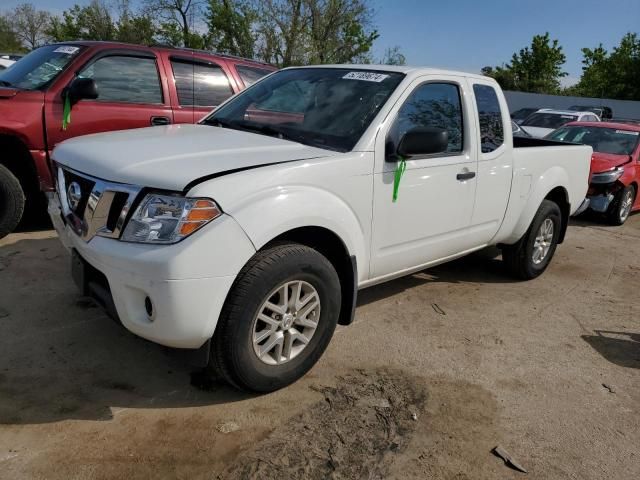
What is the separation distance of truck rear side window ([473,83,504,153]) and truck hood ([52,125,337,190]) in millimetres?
1645

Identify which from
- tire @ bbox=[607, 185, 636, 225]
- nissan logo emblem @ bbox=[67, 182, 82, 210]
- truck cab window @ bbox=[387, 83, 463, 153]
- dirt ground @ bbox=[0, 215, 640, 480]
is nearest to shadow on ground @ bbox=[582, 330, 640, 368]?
dirt ground @ bbox=[0, 215, 640, 480]

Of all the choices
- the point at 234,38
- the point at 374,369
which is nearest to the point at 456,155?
the point at 374,369

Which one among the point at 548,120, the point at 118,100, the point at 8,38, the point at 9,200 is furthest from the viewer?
the point at 8,38

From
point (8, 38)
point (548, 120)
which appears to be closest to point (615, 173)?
point (548, 120)

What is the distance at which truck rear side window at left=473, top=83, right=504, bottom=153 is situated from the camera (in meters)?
4.20

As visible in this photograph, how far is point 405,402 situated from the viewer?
3053 millimetres

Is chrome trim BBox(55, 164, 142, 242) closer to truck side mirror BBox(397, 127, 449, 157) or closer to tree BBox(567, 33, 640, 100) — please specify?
truck side mirror BBox(397, 127, 449, 157)

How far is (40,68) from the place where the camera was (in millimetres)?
5418

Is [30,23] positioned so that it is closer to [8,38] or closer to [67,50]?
[8,38]

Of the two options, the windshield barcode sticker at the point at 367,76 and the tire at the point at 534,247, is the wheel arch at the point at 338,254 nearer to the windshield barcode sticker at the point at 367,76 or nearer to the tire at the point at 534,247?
the windshield barcode sticker at the point at 367,76

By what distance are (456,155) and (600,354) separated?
1715 millimetres

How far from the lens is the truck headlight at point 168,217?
2469mm

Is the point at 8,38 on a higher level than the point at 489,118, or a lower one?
higher

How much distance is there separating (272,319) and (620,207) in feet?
24.2
